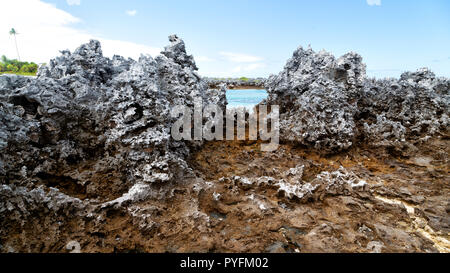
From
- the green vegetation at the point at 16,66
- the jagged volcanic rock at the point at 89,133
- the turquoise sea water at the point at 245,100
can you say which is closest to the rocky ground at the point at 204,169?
the jagged volcanic rock at the point at 89,133

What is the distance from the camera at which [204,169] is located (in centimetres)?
534

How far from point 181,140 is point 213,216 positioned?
214 cm

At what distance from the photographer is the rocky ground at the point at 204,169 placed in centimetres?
342

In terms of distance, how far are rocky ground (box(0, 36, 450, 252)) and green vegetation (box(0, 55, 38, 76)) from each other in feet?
137

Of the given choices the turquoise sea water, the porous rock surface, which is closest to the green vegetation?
the turquoise sea water

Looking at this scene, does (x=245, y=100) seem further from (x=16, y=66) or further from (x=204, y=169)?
(x=16, y=66)

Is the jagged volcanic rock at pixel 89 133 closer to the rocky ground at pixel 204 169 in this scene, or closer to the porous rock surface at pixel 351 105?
the rocky ground at pixel 204 169

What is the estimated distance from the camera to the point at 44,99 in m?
4.40

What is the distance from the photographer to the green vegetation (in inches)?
1418

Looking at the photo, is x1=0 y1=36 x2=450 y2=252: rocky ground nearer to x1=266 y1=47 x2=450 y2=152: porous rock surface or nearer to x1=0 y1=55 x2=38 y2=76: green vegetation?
x1=266 y1=47 x2=450 y2=152: porous rock surface

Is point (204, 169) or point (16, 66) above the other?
point (16, 66)

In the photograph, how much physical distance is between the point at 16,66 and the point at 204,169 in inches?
1921

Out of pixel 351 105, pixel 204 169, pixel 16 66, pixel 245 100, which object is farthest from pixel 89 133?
pixel 16 66
